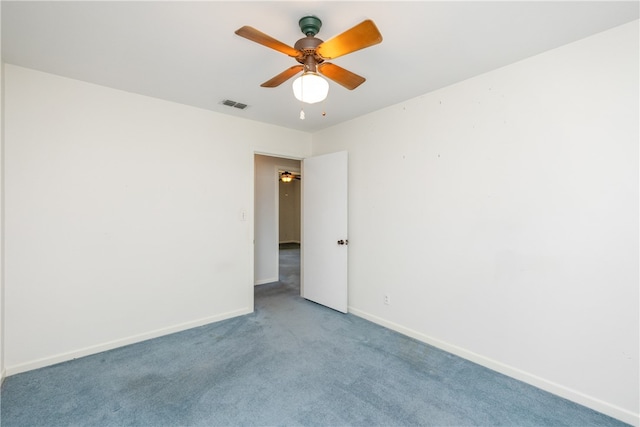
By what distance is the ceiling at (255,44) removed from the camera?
66.1 inches

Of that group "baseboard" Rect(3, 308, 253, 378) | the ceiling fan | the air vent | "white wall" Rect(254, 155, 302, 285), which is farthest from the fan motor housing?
"white wall" Rect(254, 155, 302, 285)

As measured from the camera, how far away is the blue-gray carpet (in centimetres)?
184

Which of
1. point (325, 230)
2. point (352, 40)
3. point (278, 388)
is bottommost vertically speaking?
point (278, 388)

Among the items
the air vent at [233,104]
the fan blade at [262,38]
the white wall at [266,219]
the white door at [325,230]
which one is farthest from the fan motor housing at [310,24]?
the white wall at [266,219]

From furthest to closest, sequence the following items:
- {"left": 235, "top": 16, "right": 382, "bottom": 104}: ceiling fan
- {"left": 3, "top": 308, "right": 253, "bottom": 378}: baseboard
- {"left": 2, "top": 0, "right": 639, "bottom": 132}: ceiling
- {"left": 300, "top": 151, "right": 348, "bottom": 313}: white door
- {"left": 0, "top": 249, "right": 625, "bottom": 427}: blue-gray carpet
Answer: {"left": 300, "top": 151, "right": 348, "bottom": 313}: white door, {"left": 3, "top": 308, "right": 253, "bottom": 378}: baseboard, {"left": 0, "top": 249, "right": 625, "bottom": 427}: blue-gray carpet, {"left": 2, "top": 0, "right": 639, "bottom": 132}: ceiling, {"left": 235, "top": 16, "right": 382, "bottom": 104}: ceiling fan

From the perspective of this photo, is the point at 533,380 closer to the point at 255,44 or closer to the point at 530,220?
the point at 530,220

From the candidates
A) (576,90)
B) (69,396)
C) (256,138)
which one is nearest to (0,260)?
(69,396)

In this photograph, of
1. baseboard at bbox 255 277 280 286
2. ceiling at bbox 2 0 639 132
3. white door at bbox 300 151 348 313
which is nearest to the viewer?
ceiling at bbox 2 0 639 132

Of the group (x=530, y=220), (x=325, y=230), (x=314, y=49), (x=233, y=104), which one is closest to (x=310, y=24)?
(x=314, y=49)

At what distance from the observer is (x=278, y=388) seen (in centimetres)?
214

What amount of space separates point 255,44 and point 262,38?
0.58m

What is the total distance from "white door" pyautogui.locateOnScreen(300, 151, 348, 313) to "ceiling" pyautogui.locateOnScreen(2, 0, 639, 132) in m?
1.31

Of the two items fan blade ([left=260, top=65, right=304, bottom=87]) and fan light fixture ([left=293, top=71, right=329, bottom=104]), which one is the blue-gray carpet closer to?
fan light fixture ([left=293, top=71, right=329, bottom=104])

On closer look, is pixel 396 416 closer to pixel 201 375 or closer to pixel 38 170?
pixel 201 375
